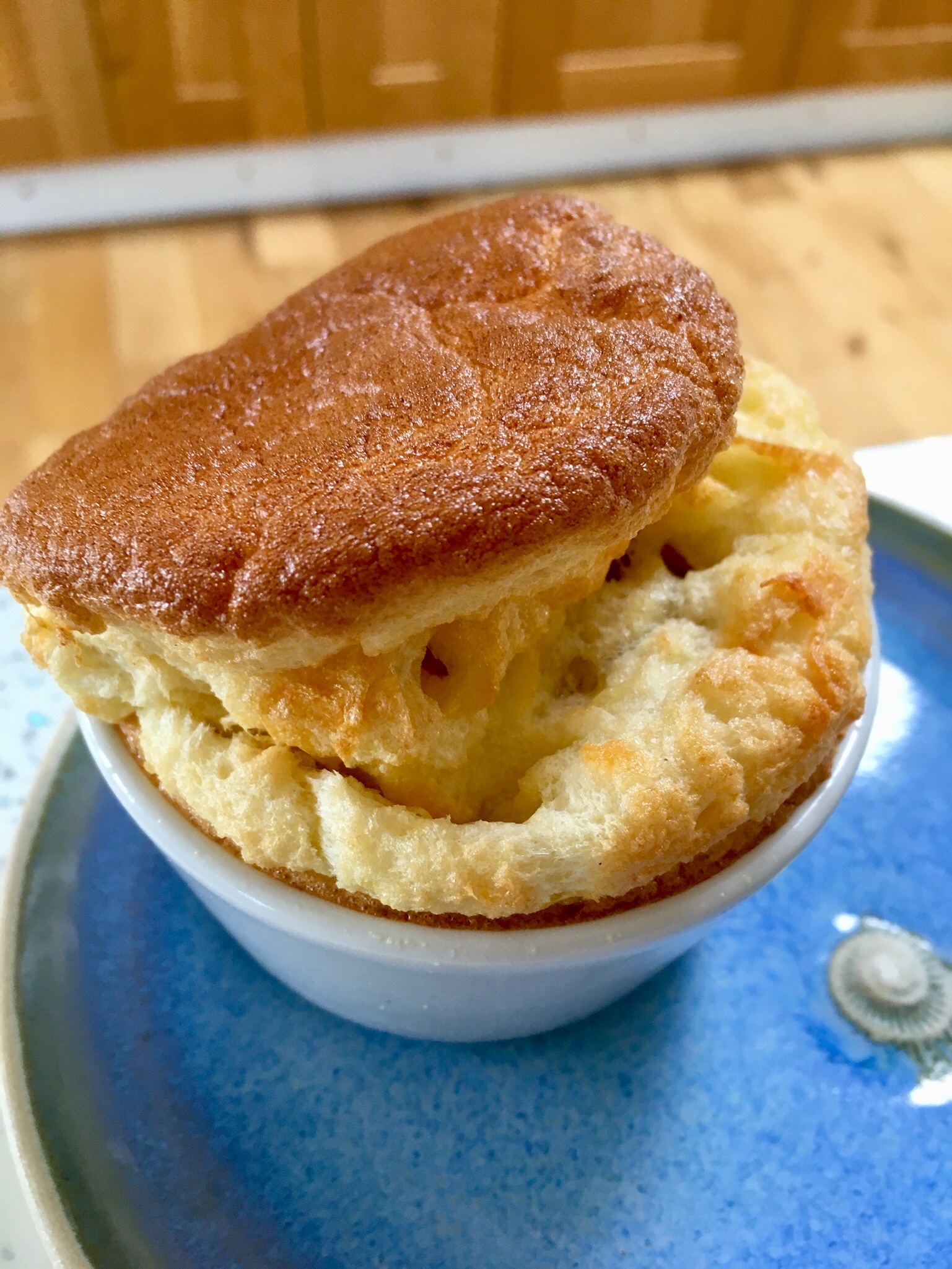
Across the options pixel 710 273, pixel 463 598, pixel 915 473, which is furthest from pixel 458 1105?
pixel 710 273

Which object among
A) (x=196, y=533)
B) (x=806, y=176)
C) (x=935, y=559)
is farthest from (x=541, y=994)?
(x=806, y=176)

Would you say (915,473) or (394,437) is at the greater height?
(394,437)

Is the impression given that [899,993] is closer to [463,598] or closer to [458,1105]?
[458,1105]

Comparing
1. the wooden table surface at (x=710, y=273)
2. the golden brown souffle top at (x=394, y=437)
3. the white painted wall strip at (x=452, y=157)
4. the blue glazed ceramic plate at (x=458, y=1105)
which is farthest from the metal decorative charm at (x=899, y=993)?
the white painted wall strip at (x=452, y=157)

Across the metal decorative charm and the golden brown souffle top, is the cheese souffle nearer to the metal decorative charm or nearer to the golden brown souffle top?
the golden brown souffle top

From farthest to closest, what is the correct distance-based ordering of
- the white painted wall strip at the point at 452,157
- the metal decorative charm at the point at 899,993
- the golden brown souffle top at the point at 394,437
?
1. the white painted wall strip at the point at 452,157
2. the metal decorative charm at the point at 899,993
3. the golden brown souffle top at the point at 394,437

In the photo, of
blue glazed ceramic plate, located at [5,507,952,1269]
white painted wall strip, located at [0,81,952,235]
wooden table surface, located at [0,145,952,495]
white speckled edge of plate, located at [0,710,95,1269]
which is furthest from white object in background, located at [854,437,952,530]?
white painted wall strip, located at [0,81,952,235]

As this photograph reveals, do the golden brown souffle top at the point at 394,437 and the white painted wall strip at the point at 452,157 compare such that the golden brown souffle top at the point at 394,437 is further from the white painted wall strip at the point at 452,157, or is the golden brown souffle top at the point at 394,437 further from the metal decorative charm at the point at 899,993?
the white painted wall strip at the point at 452,157
